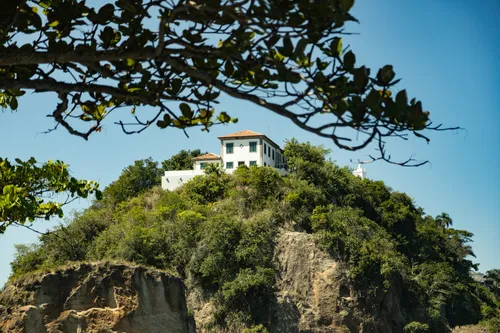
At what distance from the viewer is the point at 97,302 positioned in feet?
45.5

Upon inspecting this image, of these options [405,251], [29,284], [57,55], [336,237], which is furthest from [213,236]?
[57,55]

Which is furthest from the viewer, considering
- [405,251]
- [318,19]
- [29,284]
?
[405,251]

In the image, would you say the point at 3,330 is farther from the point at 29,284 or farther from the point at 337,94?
the point at 337,94

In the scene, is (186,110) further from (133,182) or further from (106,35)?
(133,182)

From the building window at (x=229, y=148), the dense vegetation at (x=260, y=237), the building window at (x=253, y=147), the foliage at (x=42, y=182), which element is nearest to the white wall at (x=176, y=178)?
the dense vegetation at (x=260, y=237)

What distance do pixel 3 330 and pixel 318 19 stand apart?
34.7 ft

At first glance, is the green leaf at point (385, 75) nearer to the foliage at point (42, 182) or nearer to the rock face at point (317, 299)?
the foliage at point (42, 182)

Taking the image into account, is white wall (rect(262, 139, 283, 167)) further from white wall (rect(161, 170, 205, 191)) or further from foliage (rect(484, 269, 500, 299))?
foliage (rect(484, 269, 500, 299))

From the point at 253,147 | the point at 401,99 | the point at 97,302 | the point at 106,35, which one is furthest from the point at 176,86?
the point at 253,147

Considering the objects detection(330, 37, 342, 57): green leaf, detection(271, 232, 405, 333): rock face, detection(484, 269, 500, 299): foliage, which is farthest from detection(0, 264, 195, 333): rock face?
detection(484, 269, 500, 299): foliage

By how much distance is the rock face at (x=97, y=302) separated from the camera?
12312mm

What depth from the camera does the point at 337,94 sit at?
3.51 m

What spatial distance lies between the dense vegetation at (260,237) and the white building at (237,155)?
67.6 inches

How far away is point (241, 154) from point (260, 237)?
10.8m
